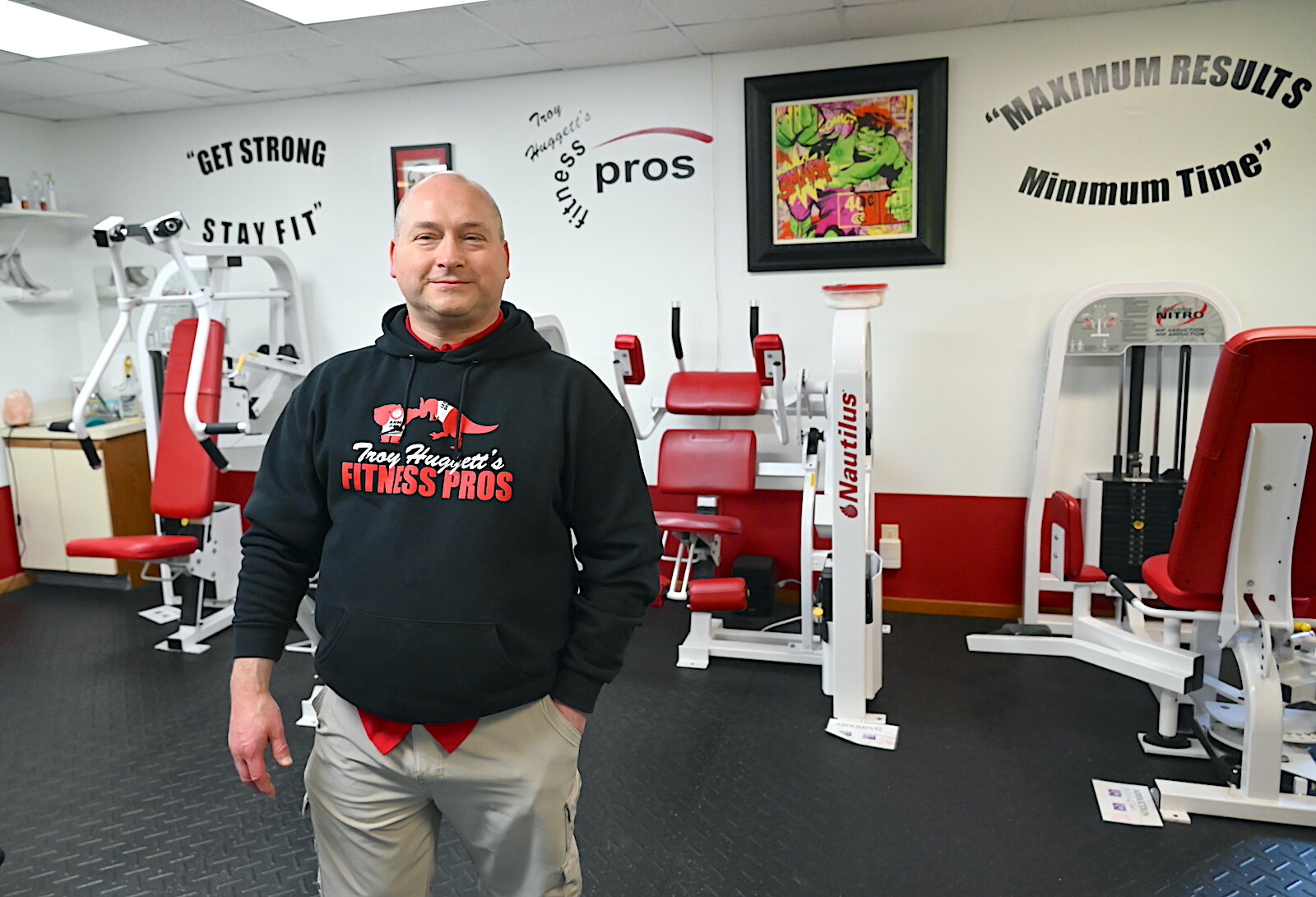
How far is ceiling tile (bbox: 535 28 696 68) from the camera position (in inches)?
149

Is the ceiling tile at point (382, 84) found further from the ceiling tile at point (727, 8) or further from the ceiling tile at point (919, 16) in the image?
the ceiling tile at point (919, 16)

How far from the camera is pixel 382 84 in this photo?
14.7 ft

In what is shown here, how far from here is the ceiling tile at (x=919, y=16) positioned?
3441mm

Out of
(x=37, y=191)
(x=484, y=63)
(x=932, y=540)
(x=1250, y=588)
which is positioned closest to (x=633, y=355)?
(x=484, y=63)

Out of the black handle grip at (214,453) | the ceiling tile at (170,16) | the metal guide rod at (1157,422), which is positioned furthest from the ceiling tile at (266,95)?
the metal guide rod at (1157,422)

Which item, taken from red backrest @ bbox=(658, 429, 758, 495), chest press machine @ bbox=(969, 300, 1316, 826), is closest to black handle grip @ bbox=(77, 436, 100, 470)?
red backrest @ bbox=(658, 429, 758, 495)

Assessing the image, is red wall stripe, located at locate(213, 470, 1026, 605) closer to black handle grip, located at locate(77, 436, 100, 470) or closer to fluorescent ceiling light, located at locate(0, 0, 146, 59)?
black handle grip, located at locate(77, 436, 100, 470)

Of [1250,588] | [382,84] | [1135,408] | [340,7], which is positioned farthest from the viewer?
[382,84]

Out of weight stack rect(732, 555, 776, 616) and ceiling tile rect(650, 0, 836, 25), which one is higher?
ceiling tile rect(650, 0, 836, 25)

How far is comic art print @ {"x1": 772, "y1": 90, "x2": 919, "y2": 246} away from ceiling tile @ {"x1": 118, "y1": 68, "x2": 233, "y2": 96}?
2728 mm

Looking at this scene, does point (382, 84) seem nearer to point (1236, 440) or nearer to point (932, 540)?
point (932, 540)

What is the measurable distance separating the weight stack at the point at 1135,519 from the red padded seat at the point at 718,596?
1560 millimetres

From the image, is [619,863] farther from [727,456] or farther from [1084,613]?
[1084,613]

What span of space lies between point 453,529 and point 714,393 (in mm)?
2531
